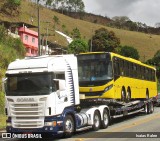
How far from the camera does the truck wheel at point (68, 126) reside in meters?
16.0

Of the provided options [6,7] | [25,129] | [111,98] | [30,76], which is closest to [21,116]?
[25,129]

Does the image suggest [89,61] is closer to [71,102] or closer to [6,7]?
[71,102]

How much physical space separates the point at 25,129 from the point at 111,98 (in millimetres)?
6603

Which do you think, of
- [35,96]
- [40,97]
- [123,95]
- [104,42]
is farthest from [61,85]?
[104,42]

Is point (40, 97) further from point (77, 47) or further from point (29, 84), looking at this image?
point (77, 47)

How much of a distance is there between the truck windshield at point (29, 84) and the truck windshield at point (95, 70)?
5.79 metres

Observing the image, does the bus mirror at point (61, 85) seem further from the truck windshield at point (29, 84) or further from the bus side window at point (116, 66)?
the bus side window at point (116, 66)

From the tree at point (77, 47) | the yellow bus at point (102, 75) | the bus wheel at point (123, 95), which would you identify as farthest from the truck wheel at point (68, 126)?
the tree at point (77, 47)

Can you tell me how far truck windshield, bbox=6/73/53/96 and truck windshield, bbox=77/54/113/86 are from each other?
228 inches

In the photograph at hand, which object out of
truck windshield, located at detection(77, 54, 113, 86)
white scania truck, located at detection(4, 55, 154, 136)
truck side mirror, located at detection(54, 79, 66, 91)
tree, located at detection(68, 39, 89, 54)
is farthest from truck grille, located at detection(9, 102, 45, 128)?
tree, located at detection(68, 39, 89, 54)

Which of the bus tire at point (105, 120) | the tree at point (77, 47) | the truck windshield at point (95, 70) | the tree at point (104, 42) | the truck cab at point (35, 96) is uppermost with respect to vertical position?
the tree at point (104, 42)

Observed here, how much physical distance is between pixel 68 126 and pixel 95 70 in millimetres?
5668

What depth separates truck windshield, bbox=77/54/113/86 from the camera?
68.9 ft

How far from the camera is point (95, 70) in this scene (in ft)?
69.8
